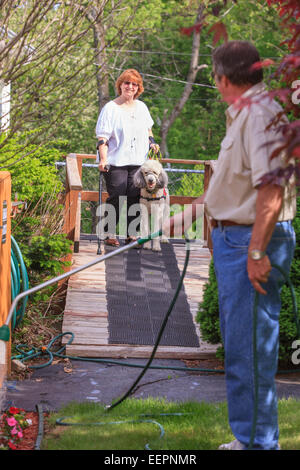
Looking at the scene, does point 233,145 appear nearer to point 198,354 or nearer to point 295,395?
point 295,395

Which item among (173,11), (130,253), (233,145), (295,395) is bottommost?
(295,395)

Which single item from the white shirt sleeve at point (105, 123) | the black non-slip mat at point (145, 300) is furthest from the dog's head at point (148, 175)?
the black non-slip mat at point (145, 300)

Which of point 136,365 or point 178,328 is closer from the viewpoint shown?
point 136,365

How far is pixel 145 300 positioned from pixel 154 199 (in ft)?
6.65

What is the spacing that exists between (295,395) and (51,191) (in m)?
3.96

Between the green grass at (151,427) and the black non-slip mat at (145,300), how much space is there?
48.2 inches

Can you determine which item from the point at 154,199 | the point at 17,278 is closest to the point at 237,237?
the point at 17,278

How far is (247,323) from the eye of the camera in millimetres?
2996

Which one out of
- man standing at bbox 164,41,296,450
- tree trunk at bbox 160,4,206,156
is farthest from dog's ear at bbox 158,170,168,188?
tree trunk at bbox 160,4,206,156

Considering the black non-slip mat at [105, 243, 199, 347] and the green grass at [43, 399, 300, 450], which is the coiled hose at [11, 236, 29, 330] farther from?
the green grass at [43, 399, 300, 450]

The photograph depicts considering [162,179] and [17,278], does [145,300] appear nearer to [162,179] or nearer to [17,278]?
[17,278]
